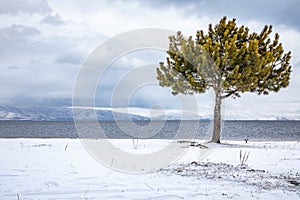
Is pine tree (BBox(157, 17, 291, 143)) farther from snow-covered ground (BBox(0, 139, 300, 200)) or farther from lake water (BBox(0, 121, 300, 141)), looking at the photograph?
lake water (BBox(0, 121, 300, 141))

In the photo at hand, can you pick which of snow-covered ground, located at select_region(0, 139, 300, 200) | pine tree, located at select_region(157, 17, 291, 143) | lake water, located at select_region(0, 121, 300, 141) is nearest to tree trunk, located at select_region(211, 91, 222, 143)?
pine tree, located at select_region(157, 17, 291, 143)

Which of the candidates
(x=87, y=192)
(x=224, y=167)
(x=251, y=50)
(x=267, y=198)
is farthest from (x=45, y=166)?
(x=251, y=50)

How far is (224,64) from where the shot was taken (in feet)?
57.8

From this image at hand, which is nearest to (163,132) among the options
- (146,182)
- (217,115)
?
(217,115)

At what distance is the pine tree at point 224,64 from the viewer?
56.0 feet

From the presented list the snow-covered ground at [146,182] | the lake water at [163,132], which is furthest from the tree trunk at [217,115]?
the lake water at [163,132]

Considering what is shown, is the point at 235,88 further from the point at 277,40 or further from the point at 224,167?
the point at 224,167

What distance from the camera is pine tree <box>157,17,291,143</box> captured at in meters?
17.1

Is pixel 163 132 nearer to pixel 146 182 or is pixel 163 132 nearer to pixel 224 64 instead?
pixel 224 64

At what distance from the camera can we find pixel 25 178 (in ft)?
23.1

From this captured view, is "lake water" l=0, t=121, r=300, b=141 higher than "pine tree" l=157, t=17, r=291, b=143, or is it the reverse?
"pine tree" l=157, t=17, r=291, b=143

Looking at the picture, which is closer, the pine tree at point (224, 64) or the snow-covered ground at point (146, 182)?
the snow-covered ground at point (146, 182)

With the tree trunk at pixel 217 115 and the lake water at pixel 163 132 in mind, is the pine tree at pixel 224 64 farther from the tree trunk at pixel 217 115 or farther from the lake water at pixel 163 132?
the lake water at pixel 163 132

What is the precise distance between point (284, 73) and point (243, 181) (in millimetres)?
14097
